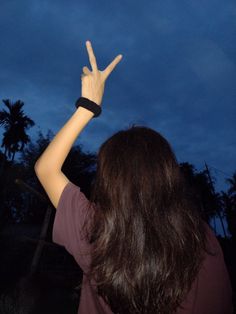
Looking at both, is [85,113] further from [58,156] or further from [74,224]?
[74,224]

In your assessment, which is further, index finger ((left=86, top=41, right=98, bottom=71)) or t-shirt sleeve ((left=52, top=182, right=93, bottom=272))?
index finger ((left=86, top=41, right=98, bottom=71))

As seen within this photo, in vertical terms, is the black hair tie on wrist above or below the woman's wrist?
above

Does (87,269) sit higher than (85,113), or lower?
lower

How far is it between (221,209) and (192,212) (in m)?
60.4

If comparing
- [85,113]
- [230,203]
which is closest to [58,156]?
[85,113]

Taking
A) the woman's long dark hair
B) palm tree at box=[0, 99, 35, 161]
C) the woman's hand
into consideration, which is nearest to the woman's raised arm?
the woman's hand

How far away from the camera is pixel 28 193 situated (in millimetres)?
32812

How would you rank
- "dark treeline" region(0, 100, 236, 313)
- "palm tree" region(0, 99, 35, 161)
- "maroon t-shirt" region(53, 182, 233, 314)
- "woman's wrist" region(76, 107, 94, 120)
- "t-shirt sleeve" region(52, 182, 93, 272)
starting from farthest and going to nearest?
"palm tree" region(0, 99, 35, 161)
"dark treeline" region(0, 100, 236, 313)
"woman's wrist" region(76, 107, 94, 120)
"t-shirt sleeve" region(52, 182, 93, 272)
"maroon t-shirt" region(53, 182, 233, 314)

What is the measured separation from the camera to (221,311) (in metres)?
1.35

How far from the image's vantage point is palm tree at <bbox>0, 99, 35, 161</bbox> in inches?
Result: 1631

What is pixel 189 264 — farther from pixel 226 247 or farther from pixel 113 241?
pixel 226 247

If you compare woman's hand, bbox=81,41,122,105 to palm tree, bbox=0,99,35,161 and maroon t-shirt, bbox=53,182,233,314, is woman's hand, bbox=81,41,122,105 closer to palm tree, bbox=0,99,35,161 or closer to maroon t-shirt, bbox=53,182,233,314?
maroon t-shirt, bbox=53,182,233,314

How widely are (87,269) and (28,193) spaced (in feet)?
108

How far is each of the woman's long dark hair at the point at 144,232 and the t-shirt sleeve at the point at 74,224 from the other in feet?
0.18
